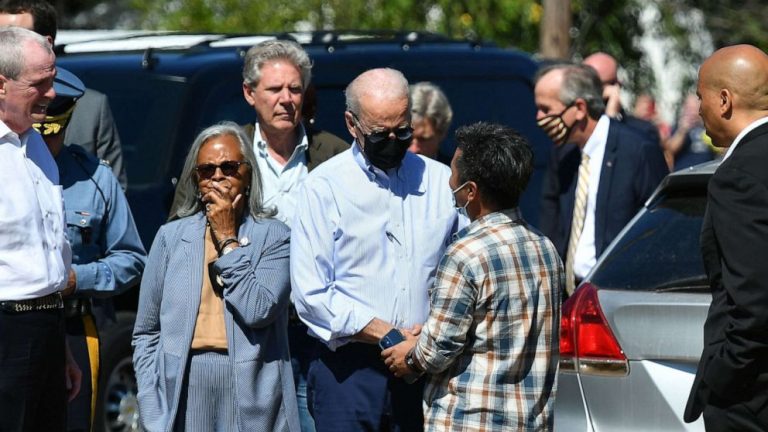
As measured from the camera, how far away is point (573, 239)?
730 cm

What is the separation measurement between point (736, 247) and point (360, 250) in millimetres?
1479

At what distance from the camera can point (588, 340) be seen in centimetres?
571

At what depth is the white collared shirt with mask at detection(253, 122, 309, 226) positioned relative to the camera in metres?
6.00

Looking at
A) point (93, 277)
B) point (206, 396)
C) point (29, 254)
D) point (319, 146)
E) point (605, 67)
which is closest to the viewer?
point (29, 254)

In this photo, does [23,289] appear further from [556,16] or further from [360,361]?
[556,16]

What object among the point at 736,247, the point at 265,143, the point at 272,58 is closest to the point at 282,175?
the point at 265,143

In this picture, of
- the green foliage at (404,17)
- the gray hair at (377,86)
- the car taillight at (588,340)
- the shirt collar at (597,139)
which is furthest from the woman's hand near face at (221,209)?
the green foliage at (404,17)

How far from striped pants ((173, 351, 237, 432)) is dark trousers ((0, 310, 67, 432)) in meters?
0.44

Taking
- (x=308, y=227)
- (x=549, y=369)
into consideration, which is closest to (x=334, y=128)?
(x=308, y=227)

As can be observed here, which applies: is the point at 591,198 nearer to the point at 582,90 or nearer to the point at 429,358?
the point at 582,90

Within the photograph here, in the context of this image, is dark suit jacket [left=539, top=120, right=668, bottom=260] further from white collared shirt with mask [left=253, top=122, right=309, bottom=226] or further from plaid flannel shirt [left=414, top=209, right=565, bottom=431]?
plaid flannel shirt [left=414, top=209, right=565, bottom=431]

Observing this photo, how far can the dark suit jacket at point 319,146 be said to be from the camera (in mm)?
6216

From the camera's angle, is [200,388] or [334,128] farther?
[334,128]

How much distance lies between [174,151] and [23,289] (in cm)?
317
